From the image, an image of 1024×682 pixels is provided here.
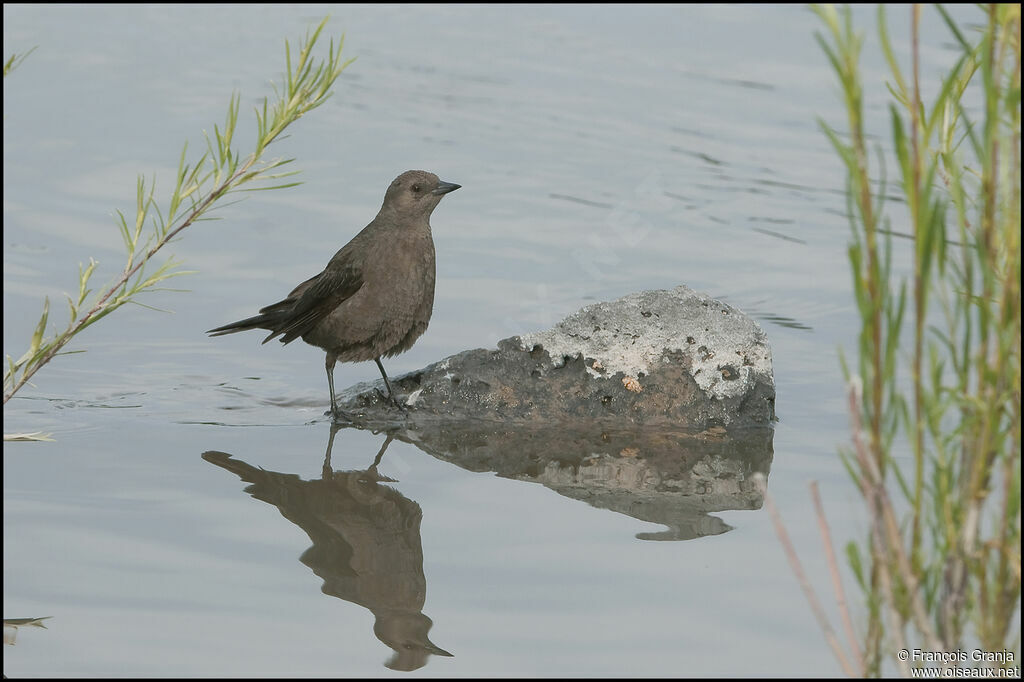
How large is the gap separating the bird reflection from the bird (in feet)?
2.40

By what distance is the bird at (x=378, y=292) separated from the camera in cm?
656

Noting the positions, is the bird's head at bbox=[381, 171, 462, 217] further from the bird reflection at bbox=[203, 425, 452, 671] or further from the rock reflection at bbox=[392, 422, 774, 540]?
the bird reflection at bbox=[203, 425, 452, 671]

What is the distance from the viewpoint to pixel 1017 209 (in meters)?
2.94

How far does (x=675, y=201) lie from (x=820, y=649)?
728 cm

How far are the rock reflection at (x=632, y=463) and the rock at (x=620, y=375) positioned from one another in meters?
0.11

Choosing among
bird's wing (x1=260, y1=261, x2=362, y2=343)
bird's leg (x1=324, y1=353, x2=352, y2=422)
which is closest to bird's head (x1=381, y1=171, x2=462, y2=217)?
bird's wing (x1=260, y1=261, x2=362, y2=343)

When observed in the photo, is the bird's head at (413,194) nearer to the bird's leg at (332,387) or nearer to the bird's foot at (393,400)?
the bird's leg at (332,387)

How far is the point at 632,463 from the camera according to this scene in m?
5.76

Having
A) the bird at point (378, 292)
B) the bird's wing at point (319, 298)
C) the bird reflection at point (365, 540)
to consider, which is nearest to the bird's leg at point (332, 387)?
the bird at point (378, 292)

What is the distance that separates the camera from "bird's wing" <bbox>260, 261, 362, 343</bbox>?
21.7ft

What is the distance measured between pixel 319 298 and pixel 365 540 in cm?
204

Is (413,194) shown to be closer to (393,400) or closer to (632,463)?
(393,400)

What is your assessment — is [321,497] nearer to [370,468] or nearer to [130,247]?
[370,468]

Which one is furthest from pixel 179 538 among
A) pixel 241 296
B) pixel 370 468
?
pixel 241 296
